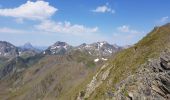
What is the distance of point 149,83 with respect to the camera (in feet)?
194

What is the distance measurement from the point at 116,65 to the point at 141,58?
737 inches

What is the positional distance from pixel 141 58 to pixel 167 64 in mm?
16127

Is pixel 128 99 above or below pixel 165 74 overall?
below

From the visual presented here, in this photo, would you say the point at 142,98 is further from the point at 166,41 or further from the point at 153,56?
the point at 166,41

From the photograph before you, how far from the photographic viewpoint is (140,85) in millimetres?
59906

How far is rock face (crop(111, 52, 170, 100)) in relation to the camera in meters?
56.4

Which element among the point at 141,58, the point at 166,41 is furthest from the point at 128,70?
the point at 166,41

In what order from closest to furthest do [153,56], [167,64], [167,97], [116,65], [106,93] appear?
1. [167,97]
2. [167,64]
3. [153,56]
4. [106,93]
5. [116,65]

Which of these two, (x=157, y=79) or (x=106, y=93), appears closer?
(x=157, y=79)

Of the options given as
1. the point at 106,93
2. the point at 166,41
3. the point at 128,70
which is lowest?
the point at 106,93

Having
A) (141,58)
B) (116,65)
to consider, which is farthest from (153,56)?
(116,65)

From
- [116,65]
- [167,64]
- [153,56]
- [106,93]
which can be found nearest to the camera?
[167,64]

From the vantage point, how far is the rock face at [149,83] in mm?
56406

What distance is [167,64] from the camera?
194ft
